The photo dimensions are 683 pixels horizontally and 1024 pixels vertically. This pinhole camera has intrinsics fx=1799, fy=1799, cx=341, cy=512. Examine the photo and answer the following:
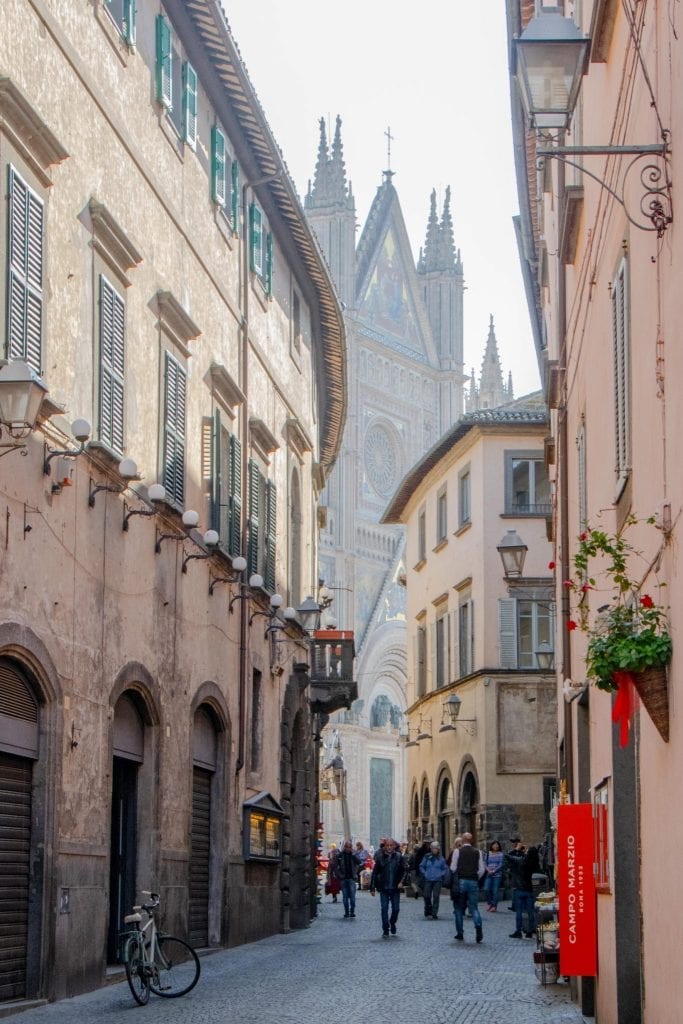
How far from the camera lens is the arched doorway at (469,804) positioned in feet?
139

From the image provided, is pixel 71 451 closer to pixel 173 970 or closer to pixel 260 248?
pixel 173 970

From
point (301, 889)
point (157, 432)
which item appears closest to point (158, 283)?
A: point (157, 432)

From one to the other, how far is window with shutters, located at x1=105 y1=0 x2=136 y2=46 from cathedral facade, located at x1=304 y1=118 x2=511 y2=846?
68.3 metres

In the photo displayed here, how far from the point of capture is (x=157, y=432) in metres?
19.2

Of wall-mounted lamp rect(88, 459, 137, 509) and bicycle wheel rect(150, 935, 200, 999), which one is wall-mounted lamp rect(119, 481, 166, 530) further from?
bicycle wheel rect(150, 935, 200, 999)

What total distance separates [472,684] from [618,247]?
32.1m

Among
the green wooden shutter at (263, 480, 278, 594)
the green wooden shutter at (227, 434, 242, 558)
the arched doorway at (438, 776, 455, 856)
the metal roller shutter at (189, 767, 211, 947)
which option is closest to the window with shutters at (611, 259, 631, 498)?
the metal roller shutter at (189, 767, 211, 947)

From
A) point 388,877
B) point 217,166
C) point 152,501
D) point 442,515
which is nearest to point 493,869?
point 388,877

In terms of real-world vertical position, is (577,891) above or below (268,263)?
below

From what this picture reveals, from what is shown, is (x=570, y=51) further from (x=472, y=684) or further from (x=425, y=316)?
(x=425, y=316)

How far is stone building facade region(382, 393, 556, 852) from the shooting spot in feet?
134

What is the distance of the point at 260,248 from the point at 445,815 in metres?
23.1

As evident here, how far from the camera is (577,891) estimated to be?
44.7 ft

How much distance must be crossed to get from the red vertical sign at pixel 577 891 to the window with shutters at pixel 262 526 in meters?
11.8
